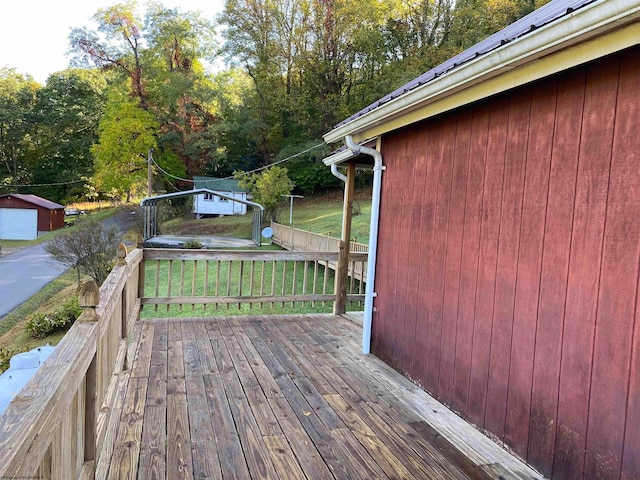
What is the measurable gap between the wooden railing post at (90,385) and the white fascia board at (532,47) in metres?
2.16

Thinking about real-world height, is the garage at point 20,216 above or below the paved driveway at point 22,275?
above

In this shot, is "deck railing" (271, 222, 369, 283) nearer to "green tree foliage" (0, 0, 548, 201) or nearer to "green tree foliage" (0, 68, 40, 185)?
"green tree foliage" (0, 0, 548, 201)

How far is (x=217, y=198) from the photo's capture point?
90.2ft

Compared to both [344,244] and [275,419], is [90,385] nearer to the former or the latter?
[275,419]

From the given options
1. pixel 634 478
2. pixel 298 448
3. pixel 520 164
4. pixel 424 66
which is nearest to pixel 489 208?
pixel 520 164

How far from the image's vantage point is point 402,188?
362 cm

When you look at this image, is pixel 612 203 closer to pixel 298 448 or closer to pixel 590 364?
pixel 590 364

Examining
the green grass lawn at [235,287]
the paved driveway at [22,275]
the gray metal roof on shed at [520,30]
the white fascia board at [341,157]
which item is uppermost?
the gray metal roof on shed at [520,30]

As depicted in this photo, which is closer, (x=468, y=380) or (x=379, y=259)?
(x=468, y=380)

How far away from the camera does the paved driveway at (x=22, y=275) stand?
449 inches

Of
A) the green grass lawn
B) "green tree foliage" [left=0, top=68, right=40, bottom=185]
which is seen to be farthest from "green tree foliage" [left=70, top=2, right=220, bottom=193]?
the green grass lawn

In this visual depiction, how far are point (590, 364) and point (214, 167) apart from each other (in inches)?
1216

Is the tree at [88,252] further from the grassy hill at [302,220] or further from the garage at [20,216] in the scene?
the garage at [20,216]

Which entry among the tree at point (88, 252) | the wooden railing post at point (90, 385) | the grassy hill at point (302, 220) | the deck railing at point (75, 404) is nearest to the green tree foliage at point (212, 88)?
the grassy hill at point (302, 220)
